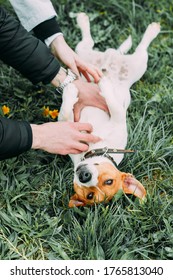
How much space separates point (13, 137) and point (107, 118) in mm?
754

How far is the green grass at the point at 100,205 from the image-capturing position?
2500 millimetres

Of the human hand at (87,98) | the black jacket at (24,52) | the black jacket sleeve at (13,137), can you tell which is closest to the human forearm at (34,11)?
the black jacket at (24,52)

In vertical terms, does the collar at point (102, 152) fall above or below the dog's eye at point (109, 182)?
above

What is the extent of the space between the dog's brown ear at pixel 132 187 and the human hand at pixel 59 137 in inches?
12.2

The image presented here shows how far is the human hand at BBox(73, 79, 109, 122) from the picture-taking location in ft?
9.42

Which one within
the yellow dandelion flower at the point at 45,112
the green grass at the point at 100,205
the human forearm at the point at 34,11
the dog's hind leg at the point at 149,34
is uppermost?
the human forearm at the point at 34,11

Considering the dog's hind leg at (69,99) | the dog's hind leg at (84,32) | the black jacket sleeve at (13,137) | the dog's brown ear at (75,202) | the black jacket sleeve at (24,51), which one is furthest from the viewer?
the dog's hind leg at (84,32)

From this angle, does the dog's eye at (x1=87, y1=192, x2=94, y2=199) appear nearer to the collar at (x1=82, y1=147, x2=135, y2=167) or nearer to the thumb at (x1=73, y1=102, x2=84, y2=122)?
the collar at (x1=82, y1=147, x2=135, y2=167)

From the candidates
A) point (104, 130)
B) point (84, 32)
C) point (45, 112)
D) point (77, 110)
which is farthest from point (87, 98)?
point (84, 32)

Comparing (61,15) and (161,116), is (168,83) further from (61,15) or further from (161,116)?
(61,15)

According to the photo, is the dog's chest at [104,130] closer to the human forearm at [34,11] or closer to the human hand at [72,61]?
the human hand at [72,61]

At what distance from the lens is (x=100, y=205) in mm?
2549

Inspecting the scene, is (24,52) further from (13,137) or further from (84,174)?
(84,174)
